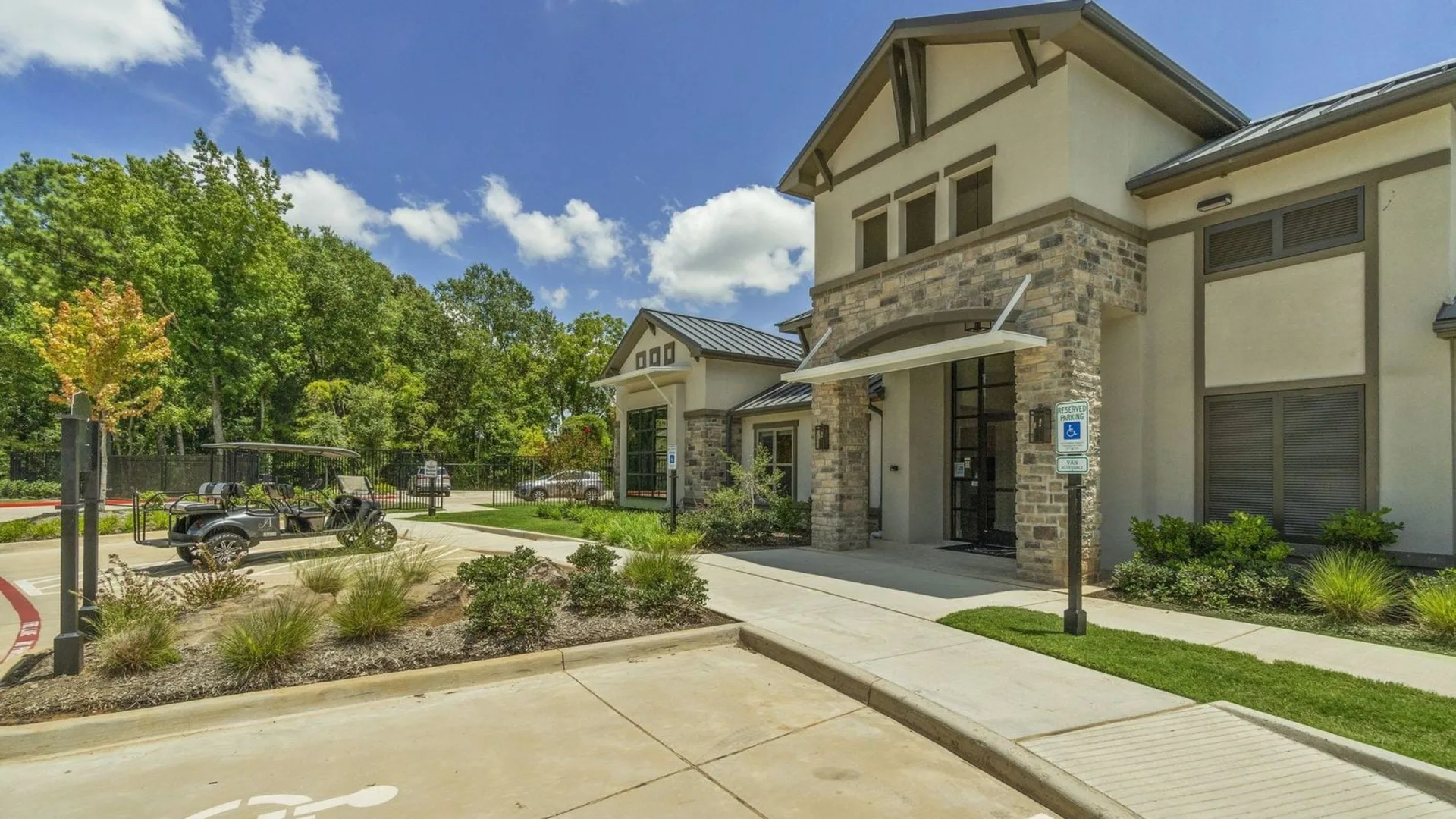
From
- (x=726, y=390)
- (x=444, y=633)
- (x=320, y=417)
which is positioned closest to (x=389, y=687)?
(x=444, y=633)

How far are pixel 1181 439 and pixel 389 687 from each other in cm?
974

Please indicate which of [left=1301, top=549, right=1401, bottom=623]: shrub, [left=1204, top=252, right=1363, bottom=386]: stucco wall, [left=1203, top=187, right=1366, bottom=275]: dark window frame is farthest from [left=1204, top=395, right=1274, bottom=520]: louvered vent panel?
[left=1203, top=187, right=1366, bottom=275]: dark window frame

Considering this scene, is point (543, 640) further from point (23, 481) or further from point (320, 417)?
point (23, 481)

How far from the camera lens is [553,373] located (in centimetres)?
3975

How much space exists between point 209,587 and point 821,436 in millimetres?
8947

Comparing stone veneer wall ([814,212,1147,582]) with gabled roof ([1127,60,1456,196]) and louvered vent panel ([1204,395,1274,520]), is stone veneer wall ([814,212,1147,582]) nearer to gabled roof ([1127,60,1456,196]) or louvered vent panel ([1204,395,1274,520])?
gabled roof ([1127,60,1456,196])

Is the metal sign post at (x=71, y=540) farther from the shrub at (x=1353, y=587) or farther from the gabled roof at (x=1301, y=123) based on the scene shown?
the gabled roof at (x=1301, y=123)

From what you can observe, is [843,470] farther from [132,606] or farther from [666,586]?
[132,606]

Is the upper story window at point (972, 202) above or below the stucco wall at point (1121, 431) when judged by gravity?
above

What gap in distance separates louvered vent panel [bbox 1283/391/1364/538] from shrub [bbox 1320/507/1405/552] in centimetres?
32

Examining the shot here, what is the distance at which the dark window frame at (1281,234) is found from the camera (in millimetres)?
7688

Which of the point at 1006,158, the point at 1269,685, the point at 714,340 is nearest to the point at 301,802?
the point at 1269,685

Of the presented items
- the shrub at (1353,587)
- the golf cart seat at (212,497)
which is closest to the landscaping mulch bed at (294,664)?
the golf cart seat at (212,497)

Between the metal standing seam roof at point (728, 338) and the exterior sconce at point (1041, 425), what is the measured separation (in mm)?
10257
